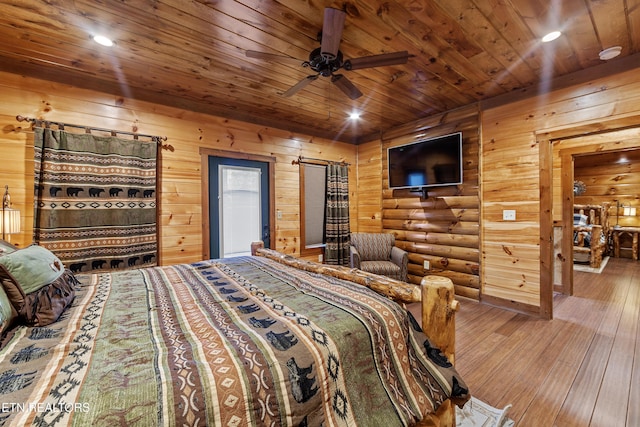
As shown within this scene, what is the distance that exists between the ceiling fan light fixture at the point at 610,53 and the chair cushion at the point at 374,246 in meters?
2.94

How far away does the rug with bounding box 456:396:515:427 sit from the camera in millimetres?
1577

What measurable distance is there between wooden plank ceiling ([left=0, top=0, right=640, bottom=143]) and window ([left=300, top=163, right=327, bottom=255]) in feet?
4.60

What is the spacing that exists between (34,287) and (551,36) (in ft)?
12.3

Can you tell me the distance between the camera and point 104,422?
627 millimetres

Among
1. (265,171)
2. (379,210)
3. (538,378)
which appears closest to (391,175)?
(379,210)

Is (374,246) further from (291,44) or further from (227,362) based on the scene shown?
(227,362)

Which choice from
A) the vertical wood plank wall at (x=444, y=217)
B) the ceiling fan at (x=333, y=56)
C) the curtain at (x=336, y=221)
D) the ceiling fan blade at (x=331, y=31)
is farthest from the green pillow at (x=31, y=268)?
the vertical wood plank wall at (x=444, y=217)

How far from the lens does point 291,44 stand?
2.19 m

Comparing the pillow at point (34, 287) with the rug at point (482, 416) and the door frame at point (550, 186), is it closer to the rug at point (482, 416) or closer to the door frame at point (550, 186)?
the rug at point (482, 416)

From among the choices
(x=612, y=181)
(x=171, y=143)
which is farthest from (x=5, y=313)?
(x=612, y=181)

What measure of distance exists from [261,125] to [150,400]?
12.2 ft

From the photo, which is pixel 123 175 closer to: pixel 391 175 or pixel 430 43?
pixel 430 43

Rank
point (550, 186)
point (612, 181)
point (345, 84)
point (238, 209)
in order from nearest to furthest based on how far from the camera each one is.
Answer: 1. point (345, 84)
2. point (550, 186)
3. point (238, 209)
4. point (612, 181)

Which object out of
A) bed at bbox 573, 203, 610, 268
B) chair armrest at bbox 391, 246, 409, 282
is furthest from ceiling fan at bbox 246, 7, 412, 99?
bed at bbox 573, 203, 610, 268
